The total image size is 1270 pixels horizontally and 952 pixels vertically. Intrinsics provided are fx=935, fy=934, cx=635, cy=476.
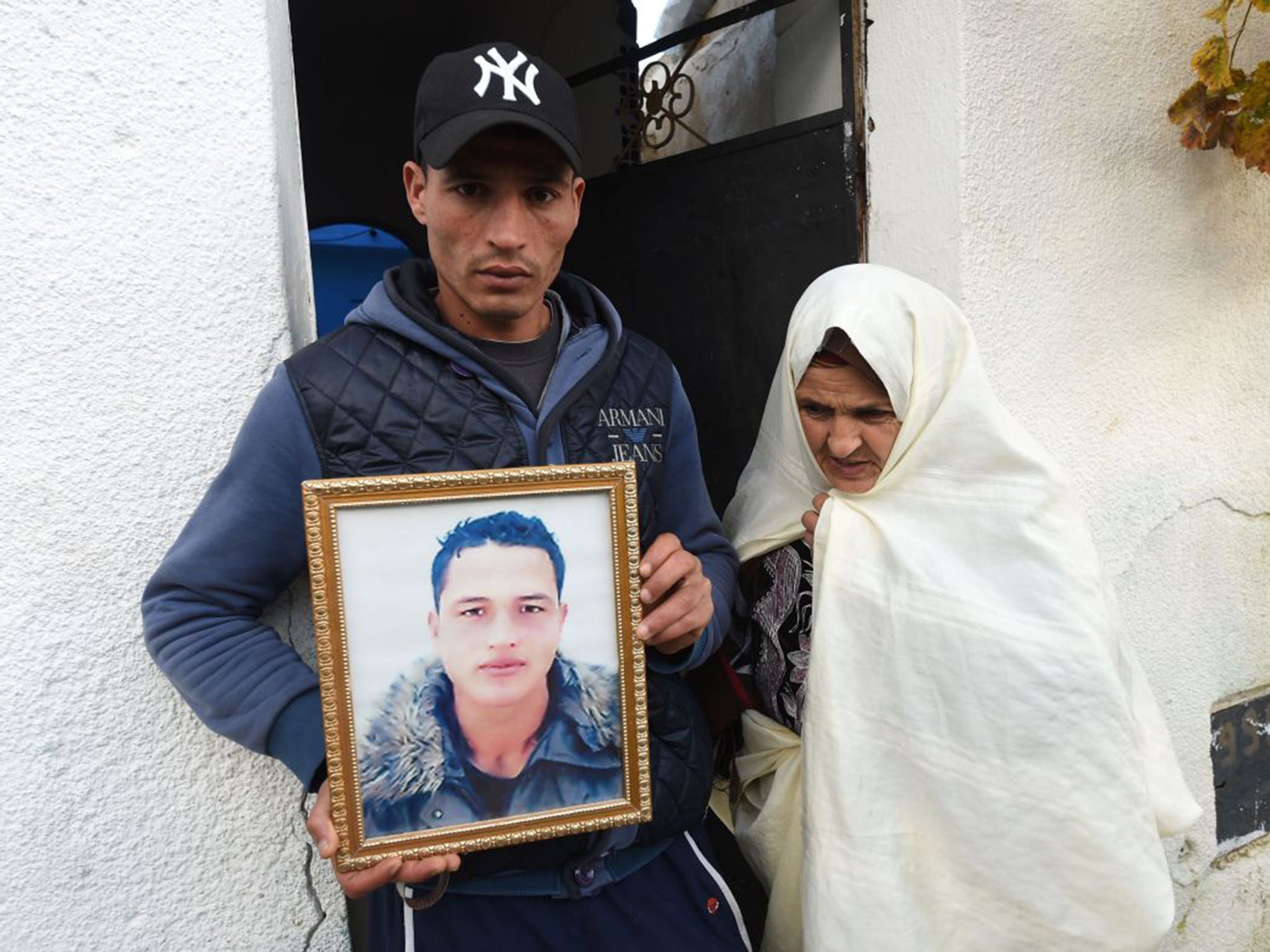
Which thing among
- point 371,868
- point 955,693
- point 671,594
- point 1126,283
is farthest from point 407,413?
point 1126,283

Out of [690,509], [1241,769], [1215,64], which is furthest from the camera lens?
[1241,769]

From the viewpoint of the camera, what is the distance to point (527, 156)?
4.59 ft

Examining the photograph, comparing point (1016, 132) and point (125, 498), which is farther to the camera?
point (1016, 132)

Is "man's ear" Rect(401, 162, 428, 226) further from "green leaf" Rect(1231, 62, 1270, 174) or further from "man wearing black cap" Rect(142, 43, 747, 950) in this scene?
"green leaf" Rect(1231, 62, 1270, 174)

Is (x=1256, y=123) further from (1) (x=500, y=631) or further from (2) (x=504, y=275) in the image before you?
(1) (x=500, y=631)

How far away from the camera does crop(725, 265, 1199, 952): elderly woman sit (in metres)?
1.57

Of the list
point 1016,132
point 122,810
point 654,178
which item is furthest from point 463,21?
point 122,810

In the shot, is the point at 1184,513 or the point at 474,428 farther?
the point at 1184,513

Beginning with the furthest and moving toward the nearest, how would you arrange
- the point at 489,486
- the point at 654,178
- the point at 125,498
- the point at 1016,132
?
the point at 654,178
the point at 1016,132
the point at 125,498
the point at 489,486

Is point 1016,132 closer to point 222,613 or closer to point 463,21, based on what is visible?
point 222,613

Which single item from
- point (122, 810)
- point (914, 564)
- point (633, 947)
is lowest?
point (633, 947)

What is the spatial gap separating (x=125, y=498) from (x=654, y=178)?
6.38ft

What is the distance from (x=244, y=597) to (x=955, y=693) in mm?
1152

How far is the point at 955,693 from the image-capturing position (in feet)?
5.25
